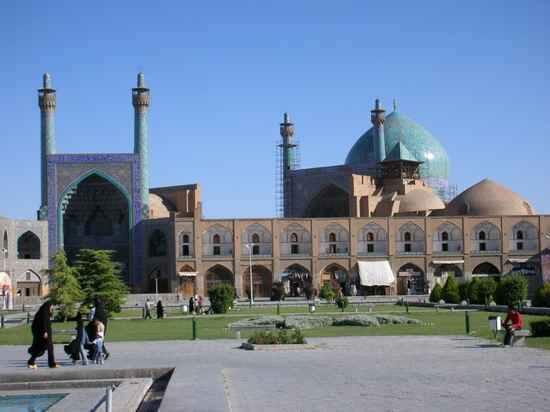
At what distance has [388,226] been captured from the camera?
59625 millimetres

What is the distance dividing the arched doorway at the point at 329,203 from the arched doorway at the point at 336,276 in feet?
22.8

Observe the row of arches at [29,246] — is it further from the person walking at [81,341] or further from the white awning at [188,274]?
the person walking at [81,341]

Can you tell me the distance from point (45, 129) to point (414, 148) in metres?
27.9

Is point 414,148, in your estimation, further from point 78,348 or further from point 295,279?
point 78,348

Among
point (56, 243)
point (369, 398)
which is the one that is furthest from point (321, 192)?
point (369, 398)

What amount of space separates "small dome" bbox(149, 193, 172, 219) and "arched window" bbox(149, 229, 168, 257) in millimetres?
2072

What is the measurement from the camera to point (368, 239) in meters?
59.5

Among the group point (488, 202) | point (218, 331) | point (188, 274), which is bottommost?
point (218, 331)

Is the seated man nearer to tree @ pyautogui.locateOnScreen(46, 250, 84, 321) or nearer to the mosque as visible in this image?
tree @ pyautogui.locateOnScreen(46, 250, 84, 321)

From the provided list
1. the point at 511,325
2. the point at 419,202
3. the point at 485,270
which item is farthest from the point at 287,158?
the point at 511,325

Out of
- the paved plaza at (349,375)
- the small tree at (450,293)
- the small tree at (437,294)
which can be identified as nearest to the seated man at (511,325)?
the paved plaza at (349,375)

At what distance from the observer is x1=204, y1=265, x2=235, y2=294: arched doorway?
192ft

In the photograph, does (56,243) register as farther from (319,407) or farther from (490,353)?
(319,407)

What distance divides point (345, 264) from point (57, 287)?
93.2ft
